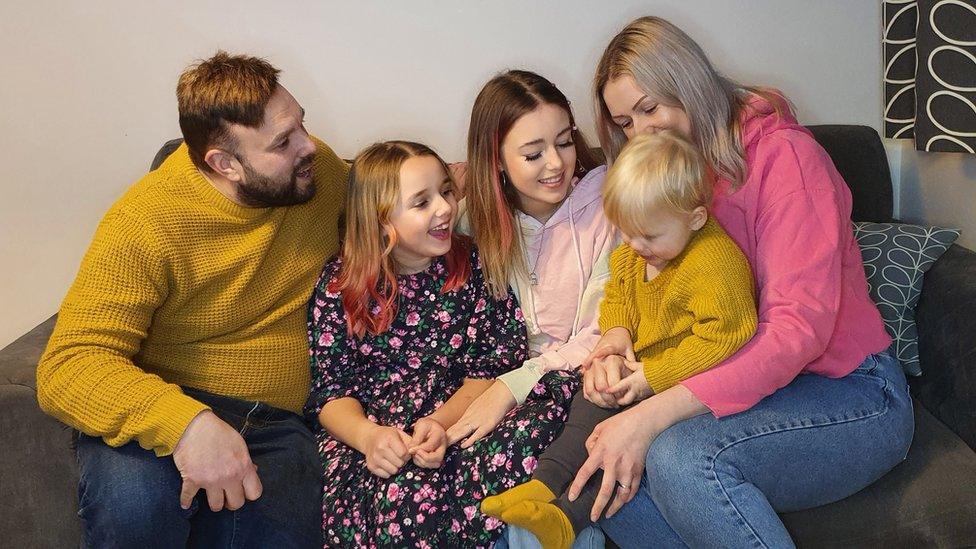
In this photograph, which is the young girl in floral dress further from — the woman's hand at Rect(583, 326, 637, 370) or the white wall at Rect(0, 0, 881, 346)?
the white wall at Rect(0, 0, 881, 346)

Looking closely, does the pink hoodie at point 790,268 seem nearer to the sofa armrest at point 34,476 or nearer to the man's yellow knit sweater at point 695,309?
the man's yellow knit sweater at point 695,309

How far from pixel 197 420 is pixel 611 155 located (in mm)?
1023

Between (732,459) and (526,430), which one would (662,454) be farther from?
(526,430)

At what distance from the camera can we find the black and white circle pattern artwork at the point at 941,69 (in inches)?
73.5

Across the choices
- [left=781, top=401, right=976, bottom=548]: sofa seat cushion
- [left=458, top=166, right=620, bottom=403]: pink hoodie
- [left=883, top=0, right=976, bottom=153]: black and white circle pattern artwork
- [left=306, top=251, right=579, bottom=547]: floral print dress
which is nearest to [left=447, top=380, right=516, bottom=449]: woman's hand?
[left=306, top=251, right=579, bottom=547]: floral print dress

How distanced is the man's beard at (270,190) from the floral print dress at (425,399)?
18 centimetres

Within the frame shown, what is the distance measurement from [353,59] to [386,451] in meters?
1.15

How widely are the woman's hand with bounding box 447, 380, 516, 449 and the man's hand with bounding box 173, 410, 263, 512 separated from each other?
399 millimetres

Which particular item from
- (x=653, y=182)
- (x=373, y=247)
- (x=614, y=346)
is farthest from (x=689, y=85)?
(x=373, y=247)

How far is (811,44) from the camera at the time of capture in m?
2.45

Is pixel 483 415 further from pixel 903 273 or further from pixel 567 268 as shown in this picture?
pixel 903 273

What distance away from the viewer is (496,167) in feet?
6.56

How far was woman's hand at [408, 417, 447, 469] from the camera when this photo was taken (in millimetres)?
1745

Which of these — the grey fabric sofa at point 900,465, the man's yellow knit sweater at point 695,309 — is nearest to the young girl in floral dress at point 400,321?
the man's yellow knit sweater at point 695,309
